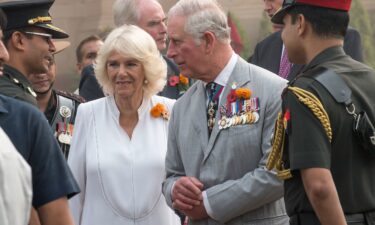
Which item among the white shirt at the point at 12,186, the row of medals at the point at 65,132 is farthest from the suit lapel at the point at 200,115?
the white shirt at the point at 12,186

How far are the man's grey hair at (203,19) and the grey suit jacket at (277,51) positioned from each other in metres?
1.31

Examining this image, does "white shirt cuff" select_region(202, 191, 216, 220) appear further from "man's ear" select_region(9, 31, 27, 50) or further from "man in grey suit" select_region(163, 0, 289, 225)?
"man's ear" select_region(9, 31, 27, 50)

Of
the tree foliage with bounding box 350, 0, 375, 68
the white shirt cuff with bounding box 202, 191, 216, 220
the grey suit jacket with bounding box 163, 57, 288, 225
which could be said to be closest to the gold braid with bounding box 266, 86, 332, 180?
the grey suit jacket with bounding box 163, 57, 288, 225

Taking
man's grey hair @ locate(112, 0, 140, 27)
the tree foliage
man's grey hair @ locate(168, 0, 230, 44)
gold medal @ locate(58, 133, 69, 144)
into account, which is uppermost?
man's grey hair @ locate(168, 0, 230, 44)

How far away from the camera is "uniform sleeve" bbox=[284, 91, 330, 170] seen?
15.6 ft

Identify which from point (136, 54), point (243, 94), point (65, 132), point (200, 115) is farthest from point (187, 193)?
point (65, 132)

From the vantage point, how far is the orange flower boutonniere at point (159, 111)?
670 cm

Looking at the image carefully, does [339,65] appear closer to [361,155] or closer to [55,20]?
[361,155]

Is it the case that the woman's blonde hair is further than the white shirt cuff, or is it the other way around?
the woman's blonde hair

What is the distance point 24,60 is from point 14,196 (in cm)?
272

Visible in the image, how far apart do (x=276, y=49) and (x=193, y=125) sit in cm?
186

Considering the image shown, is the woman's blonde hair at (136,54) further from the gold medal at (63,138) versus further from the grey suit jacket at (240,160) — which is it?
the grey suit jacket at (240,160)

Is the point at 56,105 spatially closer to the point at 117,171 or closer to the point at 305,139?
the point at 117,171

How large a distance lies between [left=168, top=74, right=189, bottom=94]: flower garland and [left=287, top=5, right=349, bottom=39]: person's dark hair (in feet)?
8.45
